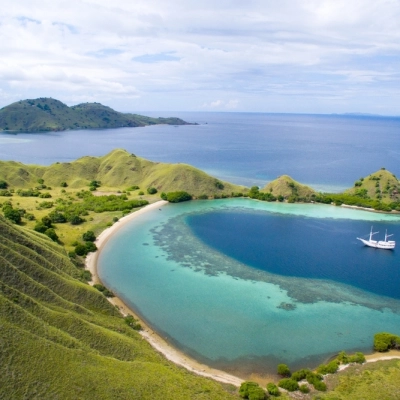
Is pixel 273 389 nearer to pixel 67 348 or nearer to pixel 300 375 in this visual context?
pixel 300 375

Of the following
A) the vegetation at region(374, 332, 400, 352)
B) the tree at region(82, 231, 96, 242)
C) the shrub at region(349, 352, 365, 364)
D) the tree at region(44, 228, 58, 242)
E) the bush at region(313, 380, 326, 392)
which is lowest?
the bush at region(313, 380, 326, 392)

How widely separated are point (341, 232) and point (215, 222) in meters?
30.6

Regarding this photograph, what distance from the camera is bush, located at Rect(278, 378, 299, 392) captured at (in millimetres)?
Answer: 37844

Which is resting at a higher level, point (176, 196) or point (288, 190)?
point (288, 190)

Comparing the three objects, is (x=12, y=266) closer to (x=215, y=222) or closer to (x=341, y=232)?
(x=215, y=222)

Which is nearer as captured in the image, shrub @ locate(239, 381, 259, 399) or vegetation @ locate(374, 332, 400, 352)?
shrub @ locate(239, 381, 259, 399)

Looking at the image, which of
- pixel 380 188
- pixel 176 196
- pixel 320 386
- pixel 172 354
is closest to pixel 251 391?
pixel 320 386

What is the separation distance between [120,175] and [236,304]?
3636 inches

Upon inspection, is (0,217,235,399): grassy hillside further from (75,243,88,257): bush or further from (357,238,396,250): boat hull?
(357,238,396,250): boat hull

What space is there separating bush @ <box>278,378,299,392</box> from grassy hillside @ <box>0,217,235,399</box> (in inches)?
244

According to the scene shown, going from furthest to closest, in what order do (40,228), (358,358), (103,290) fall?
(40,228) → (103,290) → (358,358)

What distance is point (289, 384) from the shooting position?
3809 centimetres

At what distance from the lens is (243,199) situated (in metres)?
120

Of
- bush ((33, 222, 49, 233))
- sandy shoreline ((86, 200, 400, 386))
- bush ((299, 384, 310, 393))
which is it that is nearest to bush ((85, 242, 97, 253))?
bush ((33, 222, 49, 233))
